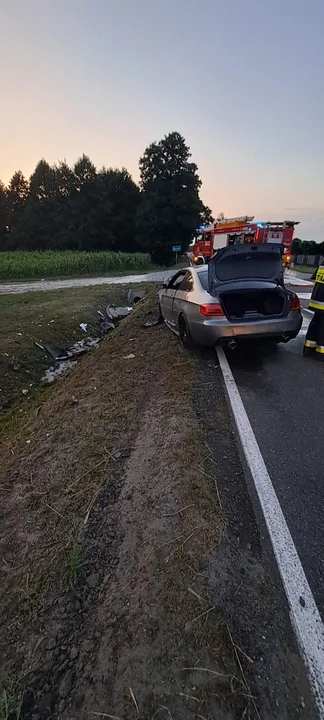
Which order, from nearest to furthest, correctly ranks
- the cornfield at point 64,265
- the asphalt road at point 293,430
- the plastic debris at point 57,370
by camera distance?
the asphalt road at point 293,430, the plastic debris at point 57,370, the cornfield at point 64,265

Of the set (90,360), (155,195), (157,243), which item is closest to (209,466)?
(90,360)

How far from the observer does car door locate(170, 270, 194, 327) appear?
6.02 meters

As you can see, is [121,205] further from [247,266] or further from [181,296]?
[247,266]

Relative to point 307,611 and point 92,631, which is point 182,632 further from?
point 307,611

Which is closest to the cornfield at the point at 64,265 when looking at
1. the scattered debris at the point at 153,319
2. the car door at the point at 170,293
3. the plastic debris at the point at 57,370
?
the scattered debris at the point at 153,319

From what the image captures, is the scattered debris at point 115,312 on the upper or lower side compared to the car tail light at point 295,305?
lower

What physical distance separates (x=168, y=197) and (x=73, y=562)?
5612 cm

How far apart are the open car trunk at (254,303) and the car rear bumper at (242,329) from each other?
15 cm

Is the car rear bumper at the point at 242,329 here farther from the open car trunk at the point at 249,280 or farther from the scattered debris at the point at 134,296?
the scattered debris at the point at 134,296

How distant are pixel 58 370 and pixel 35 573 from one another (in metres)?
6.32

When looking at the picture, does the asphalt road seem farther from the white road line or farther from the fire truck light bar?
the fire truck light bar

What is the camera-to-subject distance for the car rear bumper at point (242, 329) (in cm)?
522

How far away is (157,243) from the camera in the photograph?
51938 millimetres

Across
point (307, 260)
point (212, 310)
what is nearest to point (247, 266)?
point (212, 310)
